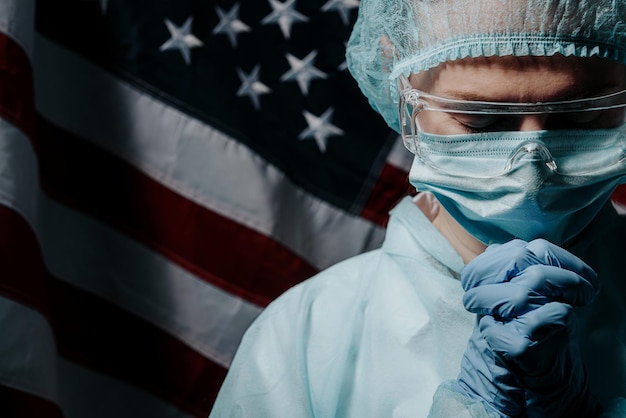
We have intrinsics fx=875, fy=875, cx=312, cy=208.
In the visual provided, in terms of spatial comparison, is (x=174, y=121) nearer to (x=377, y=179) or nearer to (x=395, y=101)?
(x=377, y=179)

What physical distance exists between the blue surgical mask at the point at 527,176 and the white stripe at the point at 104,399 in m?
1.36

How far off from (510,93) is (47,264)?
150cm

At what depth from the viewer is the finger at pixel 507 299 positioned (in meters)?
1.10

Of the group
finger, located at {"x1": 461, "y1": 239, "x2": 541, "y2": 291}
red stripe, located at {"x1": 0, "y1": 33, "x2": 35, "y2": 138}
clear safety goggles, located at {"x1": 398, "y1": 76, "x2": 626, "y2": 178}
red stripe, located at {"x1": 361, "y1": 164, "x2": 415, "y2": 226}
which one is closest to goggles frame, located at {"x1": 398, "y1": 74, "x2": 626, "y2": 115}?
clear safety goggles, located at {"x1": 398, "y1": 76, "x2": 626, "y2": 178}

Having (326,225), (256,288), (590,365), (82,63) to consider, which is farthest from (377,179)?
(590,365)

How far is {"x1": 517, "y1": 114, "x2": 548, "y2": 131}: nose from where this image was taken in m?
1.21

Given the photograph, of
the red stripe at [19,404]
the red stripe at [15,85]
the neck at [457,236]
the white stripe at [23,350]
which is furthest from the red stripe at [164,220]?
the neck at [457,236]

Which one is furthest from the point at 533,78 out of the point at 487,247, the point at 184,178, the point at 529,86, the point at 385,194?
the point at 184,178

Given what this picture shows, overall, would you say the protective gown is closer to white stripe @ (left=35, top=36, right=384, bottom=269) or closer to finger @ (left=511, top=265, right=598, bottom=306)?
finger @ (left=511, top=265, right=598, bottom=306)

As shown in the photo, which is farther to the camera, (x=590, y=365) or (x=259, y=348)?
(x=259, y=348)

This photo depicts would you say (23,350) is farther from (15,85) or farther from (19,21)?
(19,21)

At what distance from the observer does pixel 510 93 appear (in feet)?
3.97

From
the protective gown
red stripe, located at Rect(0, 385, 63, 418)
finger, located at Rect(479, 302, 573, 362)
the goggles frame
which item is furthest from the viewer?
red stripe, located at Rect(0, 385, 63, 418)

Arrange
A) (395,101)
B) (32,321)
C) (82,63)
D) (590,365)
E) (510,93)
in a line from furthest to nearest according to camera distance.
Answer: (82,63), (32,321), (395,101), (590,365), (510,93)
